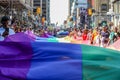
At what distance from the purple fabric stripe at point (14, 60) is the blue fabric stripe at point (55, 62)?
8 centimetres

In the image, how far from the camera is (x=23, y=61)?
624 cm

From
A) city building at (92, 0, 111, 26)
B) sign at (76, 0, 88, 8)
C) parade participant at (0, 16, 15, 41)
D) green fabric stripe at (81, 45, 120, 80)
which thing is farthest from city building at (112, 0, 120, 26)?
green fabric stripe at (81, 45, 120, 80)

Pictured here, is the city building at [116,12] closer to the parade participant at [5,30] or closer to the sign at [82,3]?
the sign at [82,3]

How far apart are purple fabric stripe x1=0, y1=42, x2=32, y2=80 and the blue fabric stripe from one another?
0.08 metres

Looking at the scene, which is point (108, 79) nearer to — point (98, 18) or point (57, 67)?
point (57, 67)

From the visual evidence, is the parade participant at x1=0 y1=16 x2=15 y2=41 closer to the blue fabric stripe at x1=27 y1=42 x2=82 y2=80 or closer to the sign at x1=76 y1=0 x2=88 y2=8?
the blue fabric stripe at x1=27 y1=42 x2=82 y2=80

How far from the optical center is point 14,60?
20.4 feet

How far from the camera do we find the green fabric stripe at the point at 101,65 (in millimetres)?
5793

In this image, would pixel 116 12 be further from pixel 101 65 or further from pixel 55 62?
pixel 101 65

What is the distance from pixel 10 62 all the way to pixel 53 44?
66 centimetres

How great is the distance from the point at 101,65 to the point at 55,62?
24.2 inches

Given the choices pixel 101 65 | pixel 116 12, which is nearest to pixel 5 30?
pixel 101 65

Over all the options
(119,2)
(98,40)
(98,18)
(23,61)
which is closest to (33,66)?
(23,61)

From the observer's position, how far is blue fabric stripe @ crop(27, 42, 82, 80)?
5855mm
